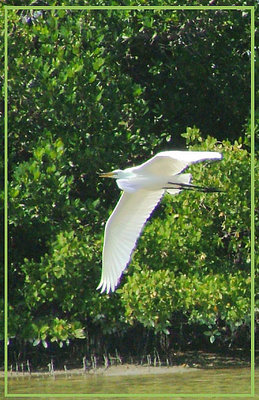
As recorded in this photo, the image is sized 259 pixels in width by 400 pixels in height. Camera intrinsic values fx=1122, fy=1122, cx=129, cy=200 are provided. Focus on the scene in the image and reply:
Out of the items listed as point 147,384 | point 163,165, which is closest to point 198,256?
point 147,384

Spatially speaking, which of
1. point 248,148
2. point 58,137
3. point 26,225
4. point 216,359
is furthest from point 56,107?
point 216,359

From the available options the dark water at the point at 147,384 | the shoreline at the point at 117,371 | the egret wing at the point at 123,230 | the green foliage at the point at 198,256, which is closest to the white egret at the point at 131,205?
the egret wing at the point at 123,230

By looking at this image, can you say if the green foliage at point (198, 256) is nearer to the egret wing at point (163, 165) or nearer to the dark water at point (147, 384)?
the dark water at point (147, 384)

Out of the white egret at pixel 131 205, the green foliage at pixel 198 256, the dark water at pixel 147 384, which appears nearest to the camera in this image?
the white egret at pixel 131 205

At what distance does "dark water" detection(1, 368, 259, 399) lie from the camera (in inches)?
300

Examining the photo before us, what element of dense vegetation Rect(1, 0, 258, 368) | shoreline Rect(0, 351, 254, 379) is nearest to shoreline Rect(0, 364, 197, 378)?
shoreline Rect(0, 351, 254, 379)

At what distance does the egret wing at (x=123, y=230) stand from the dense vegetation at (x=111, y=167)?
0.94 meters

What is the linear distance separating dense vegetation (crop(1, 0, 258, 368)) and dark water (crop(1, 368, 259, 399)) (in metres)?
0.29

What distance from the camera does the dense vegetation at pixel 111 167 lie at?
7.99m

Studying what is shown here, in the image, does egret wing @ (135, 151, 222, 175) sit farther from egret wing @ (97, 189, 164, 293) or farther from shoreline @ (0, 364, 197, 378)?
shoreline @ (0, 364, 197, 378)

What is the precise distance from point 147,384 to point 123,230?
1466mm

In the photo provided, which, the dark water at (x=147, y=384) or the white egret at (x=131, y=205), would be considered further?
the dark water at (x=147, y=384)

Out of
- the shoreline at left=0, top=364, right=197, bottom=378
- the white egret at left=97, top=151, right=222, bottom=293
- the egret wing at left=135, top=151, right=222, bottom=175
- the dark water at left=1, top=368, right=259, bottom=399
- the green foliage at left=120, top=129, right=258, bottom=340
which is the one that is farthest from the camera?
the shoreline at left=0, top=364, right=197, bottom=378

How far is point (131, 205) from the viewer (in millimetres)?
7066
